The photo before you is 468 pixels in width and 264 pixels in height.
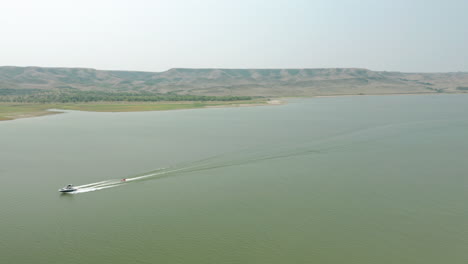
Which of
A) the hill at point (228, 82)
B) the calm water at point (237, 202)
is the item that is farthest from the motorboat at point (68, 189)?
the hill at point (228, 82)

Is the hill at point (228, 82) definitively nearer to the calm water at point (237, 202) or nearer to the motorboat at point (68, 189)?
the calm water at point (237, 202)

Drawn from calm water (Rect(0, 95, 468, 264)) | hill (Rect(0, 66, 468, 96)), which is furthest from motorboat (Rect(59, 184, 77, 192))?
hill (Rect(0, 66, 468, 96))

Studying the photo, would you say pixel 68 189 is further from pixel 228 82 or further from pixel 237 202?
pixel 228 82

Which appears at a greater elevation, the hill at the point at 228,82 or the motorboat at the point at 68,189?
the hill at the point at 228,82

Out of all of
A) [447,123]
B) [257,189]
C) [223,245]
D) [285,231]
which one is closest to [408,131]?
[447,123]

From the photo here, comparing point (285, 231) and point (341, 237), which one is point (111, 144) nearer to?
point (285, 231)

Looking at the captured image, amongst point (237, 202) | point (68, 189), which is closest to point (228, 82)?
point (68, 189)
